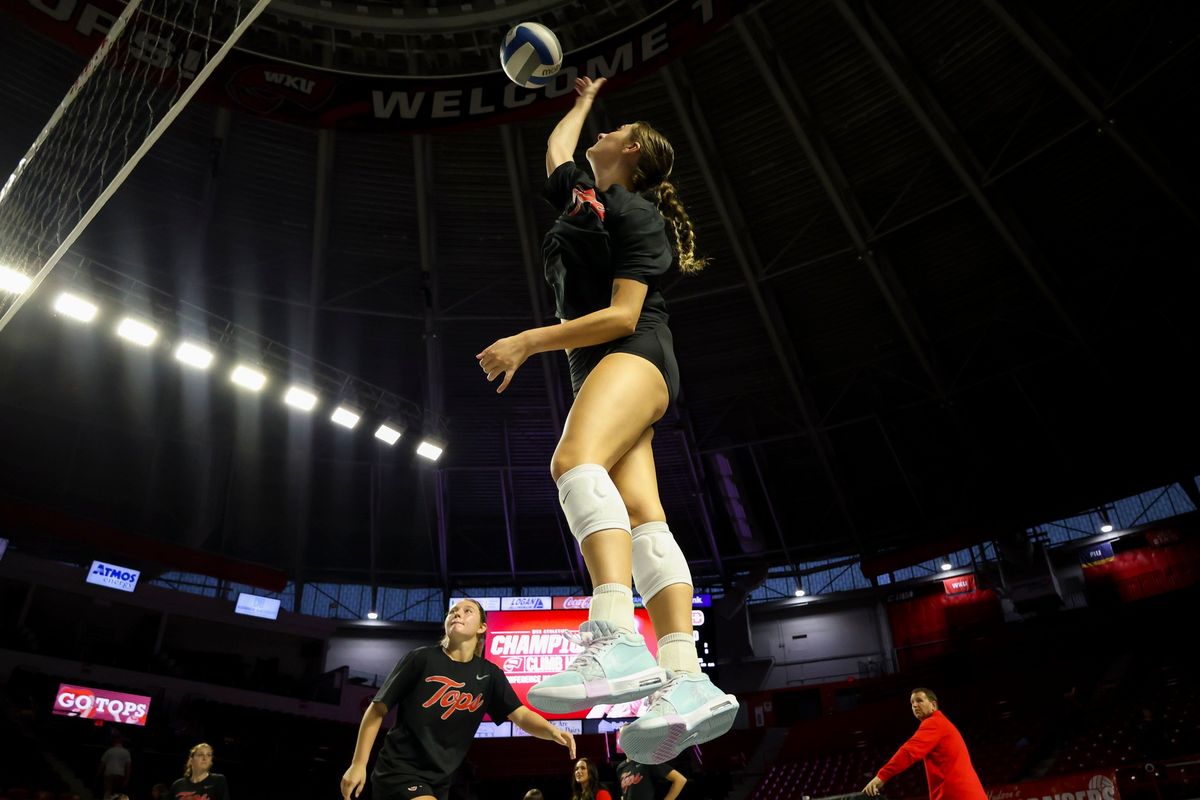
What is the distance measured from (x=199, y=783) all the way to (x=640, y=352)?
7296mm

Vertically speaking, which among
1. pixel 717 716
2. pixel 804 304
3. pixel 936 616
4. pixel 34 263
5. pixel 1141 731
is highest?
pixel 804 304

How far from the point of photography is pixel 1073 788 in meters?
9.31

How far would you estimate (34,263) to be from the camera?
13.9 meters

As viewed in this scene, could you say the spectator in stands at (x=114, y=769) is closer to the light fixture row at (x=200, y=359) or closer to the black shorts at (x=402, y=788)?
the light fixture row at (x=200, y=359)

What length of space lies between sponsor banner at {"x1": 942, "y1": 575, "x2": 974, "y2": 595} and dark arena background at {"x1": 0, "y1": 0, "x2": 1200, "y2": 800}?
117 mm

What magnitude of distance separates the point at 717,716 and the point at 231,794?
18.1 m

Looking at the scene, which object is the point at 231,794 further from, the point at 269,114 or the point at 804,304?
the point at 804,304

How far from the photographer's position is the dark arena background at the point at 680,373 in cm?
1466

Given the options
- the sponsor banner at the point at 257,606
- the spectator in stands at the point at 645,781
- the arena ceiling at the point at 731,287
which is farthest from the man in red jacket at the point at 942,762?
the sponsor banner at the point at 257,606

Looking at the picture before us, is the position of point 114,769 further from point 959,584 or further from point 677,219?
point 959,584

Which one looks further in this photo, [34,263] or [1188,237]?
[1188,237]

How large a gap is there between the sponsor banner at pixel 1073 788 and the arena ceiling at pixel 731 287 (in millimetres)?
11254

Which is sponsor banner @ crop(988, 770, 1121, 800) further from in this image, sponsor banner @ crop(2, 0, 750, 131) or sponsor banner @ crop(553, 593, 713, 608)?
sponsor banner @ crop(553, 593, 713, 608)

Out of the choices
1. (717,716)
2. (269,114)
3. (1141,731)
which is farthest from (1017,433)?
(717,716)
